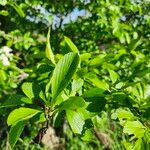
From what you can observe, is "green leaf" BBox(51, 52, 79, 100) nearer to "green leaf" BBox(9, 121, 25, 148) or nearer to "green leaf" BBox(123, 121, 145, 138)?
"green leaf" BBox(9, 121, 25, 148)

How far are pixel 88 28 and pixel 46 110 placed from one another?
143 inches

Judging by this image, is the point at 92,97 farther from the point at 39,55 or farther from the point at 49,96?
the point at 39,55

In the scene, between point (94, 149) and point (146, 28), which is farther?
point (94, 149)

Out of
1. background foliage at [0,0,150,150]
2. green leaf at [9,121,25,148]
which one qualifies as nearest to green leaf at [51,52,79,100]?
background foliage at [0,0,150,150]

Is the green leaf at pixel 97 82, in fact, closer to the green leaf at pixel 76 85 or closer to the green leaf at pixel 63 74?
the green leaf at pixel 76 85

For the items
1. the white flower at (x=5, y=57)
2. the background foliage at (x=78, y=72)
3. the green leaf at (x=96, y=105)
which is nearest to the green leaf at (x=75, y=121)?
the background foliage at (x=78, y=72)

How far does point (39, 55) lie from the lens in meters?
1.69

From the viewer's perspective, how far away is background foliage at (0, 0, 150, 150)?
126cm

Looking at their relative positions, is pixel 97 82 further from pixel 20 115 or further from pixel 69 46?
pixel 20 115

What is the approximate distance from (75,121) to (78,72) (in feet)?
1.14

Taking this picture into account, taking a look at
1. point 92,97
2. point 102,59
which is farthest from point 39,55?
point 92,97

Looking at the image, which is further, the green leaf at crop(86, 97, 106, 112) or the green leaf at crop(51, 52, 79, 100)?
the green leaf at crop(86, 97, 106, 112)

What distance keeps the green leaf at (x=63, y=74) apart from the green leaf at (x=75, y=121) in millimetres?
74

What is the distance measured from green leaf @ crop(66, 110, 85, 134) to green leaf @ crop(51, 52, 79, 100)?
0.07 metres
